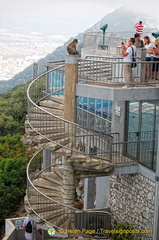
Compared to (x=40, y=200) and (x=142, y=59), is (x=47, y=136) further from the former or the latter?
(x=142, y=59)

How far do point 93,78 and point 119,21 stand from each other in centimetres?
15544

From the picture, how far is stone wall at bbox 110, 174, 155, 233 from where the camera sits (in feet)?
42.9

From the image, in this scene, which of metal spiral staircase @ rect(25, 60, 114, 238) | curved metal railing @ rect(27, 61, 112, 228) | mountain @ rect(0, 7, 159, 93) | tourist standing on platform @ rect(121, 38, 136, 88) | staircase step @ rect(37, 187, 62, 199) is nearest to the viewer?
tourist standing on platform @ rect(121, 38, 136, 88)

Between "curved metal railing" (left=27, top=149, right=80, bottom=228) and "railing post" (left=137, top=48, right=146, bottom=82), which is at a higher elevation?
"railing post" (left=137, top=48, right=146, bottom=82)

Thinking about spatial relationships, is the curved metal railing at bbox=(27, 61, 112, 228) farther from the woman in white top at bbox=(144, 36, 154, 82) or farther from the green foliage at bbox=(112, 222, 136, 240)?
the woman in white top at bbox=(144, 36, 154, 82)

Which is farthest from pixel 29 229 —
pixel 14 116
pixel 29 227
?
pixel 14 116

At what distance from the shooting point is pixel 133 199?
13.8 m

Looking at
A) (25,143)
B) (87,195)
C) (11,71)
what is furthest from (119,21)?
(87,195)

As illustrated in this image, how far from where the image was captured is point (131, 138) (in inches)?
548

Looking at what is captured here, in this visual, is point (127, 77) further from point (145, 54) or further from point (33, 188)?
point (33, 188)

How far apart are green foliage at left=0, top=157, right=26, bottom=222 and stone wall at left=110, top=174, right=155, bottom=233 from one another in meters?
7.03

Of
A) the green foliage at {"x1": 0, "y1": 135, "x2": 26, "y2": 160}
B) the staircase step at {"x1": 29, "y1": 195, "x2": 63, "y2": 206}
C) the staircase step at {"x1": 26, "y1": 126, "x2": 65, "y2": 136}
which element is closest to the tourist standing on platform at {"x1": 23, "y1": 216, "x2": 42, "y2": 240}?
the staircase step at {"x1": 29, "y1": 195, "x2": 63, "y2": 206}

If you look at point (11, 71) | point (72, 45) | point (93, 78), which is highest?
point (72, 45)

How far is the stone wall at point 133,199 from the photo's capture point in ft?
42.9
